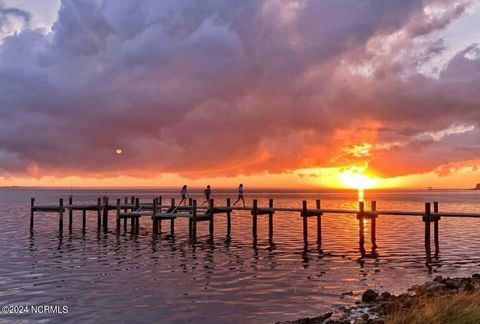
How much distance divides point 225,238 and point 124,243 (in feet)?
26.0

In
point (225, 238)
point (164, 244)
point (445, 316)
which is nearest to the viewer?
point (445, 316)

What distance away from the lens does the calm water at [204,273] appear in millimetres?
16375

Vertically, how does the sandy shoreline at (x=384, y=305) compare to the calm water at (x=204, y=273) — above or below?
above

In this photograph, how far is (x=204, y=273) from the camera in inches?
892

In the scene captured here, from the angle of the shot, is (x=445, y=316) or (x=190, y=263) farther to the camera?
(x=190, y=263)

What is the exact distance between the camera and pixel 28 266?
24.6m

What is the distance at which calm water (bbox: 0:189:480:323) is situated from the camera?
1638cm

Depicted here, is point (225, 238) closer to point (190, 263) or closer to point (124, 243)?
point (124, 243)

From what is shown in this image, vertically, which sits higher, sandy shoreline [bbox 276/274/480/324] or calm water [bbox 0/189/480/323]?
sandy shoreline [bbox 276/274/480/324]

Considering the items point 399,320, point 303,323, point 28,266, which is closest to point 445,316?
point 399,320

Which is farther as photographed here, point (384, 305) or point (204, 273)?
point (204, 273)

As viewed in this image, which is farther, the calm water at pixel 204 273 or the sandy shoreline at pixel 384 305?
the calm water at pixel 204 273

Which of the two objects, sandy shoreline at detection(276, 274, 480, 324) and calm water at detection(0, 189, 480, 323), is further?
calm water at detection(0, 189, 480, 323)

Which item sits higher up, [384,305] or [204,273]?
[384,305]
